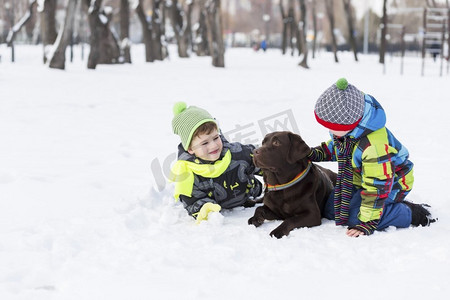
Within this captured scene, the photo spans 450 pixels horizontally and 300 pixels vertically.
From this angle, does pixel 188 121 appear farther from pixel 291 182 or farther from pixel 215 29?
pixel 215 29

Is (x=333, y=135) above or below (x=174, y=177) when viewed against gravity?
above

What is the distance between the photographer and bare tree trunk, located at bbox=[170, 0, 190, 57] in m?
27.4

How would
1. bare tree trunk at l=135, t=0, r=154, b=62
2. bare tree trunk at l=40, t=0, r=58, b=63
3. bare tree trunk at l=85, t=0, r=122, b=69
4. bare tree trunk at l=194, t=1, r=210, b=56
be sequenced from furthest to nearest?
bare tree trunk at l=194, t=1, r=210, b=56, bare tree trunk at l=135, t=0, r=154, b=62, bare tree trunk at l=85, t=0, r=122, b=69, bare tree trunk at l=40, t=0, r=58, b=63

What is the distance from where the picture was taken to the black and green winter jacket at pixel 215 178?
4074mm

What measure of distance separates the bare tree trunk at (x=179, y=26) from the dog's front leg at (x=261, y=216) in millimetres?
24482

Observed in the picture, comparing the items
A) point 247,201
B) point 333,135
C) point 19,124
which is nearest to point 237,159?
point 247,201

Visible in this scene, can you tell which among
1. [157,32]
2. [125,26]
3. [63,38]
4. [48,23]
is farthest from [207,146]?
[157,32]

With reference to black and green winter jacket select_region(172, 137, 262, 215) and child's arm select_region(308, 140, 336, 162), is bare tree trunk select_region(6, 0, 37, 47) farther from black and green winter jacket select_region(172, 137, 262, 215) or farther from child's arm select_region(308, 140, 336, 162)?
child's arm select_region(308, 140, 336, 162)

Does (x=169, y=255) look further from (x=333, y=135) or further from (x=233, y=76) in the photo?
(x=233, y=76)

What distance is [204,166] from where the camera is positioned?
13.4 feet

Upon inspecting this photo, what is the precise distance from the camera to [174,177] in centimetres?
418

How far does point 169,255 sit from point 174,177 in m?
1.10

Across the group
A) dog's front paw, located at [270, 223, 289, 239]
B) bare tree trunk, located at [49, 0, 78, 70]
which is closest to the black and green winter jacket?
dog's front paw, located at [270, 223, 289, 239]

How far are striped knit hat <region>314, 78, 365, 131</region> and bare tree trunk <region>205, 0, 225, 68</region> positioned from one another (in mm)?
15497
